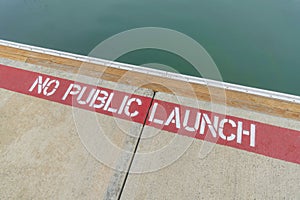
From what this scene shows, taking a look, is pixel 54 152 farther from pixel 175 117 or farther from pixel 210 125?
pixel 210 125

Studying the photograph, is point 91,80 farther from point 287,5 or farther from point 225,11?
point 287,5

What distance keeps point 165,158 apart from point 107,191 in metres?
0.65

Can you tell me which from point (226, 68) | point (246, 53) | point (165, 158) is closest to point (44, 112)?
point (165, 158)

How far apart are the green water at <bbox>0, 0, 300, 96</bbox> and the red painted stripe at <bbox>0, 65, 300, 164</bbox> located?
108 cm

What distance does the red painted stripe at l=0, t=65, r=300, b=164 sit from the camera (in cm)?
252

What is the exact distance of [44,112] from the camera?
9.53ft

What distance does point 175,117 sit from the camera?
2.81m

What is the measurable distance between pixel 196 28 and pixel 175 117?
98.2 inches

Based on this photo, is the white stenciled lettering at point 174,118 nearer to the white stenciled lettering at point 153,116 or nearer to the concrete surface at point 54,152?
the white stenciled lettering at point 153,116

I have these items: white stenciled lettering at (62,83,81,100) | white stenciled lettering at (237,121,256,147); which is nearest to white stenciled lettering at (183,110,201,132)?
white stenciled lettering at (237,121,256,147)

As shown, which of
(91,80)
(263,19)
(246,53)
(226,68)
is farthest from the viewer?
(263,19)

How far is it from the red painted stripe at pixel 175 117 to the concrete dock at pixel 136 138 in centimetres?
1

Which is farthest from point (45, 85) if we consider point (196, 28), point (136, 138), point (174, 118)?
point (196, 28)

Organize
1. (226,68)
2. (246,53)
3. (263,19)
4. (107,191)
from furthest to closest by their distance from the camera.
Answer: (263,19)
(246,53)
(226,68)
(107,191)
